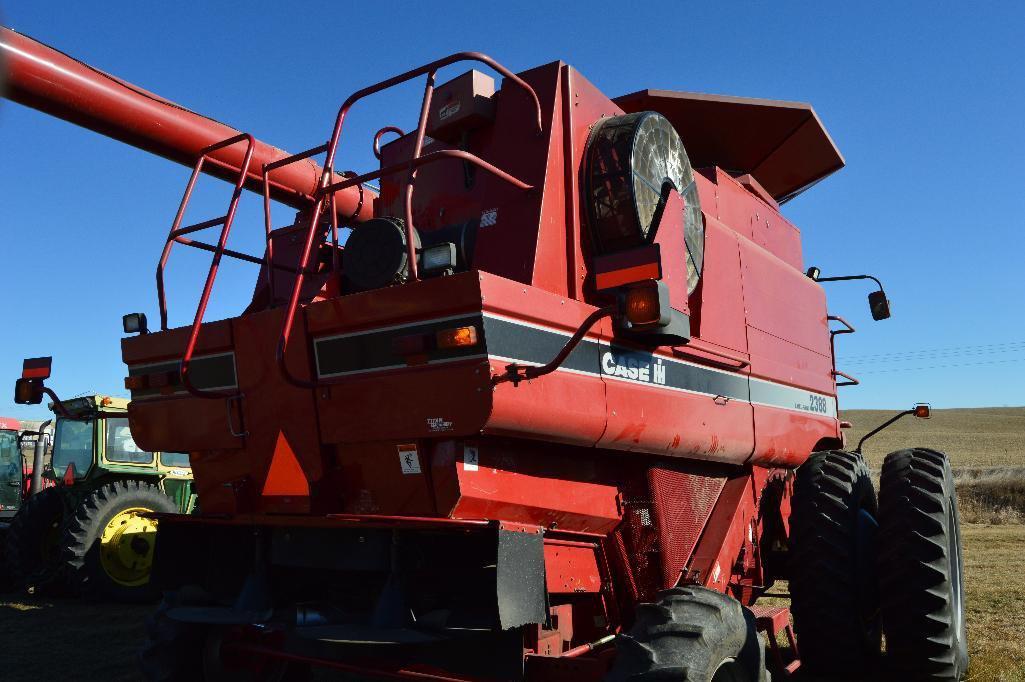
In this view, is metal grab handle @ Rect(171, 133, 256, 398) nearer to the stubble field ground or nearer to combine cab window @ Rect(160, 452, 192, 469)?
the stubble field ground

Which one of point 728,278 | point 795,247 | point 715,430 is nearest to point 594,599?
point 715,430

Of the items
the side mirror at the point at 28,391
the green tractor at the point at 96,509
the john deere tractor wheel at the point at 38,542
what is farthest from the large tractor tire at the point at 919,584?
the john deere tractor wheel at the point at 38,542

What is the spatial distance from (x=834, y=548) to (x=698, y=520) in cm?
97

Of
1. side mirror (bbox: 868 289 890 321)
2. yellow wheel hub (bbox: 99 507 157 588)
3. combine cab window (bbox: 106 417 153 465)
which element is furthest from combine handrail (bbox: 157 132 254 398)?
combine cab window (bbox: 106 417 153 465)

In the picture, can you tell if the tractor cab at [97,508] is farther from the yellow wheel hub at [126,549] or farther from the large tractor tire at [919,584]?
the large tractor tire at [919,584]

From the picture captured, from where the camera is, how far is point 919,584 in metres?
4.92

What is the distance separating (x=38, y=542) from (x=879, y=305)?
965 cm

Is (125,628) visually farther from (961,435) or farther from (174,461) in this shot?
(961,435)

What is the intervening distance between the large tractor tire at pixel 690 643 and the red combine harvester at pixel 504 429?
0.04 ft

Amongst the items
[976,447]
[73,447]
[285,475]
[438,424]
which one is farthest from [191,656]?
[976,447]

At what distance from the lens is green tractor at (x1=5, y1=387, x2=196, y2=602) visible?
9.72 m

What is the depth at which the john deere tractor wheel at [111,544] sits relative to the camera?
963 cm

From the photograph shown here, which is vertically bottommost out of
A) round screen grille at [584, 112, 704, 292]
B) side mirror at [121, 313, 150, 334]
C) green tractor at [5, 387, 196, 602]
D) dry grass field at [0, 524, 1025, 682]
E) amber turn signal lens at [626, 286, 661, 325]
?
dry grass field at [0, 524, 1025, 682]

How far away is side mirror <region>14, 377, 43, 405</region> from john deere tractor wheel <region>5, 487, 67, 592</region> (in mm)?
5605
